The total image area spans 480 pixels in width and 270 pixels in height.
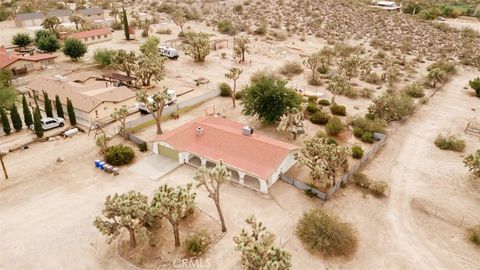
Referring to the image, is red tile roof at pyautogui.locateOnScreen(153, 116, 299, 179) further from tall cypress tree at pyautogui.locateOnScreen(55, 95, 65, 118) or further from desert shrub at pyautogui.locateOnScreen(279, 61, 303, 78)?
desert shrub at pyautogui.locateOnScreen(279, 61, 303, 78)

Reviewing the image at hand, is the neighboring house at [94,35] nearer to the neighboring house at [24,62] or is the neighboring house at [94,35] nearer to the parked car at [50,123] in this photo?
the neighboring house at [24,62]

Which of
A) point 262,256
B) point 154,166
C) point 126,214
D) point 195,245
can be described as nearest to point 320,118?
point 154,166

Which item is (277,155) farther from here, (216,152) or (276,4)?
(276,4)

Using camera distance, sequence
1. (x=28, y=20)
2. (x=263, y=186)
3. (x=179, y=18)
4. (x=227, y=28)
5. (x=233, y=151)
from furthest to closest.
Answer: (x=179, y=18) < (x=28, y=20) < (x=227, y=28) < (x=233, y=151) < (x=263, y=186)

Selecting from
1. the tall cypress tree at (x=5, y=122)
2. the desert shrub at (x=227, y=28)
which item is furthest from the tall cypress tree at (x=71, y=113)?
the desert shrub at (x=227, y=28)

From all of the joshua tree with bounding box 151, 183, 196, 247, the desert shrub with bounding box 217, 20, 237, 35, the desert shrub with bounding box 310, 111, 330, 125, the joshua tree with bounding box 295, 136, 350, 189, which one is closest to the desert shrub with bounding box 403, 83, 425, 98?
the desert shrub with bounding box 310, 111, 330, 125

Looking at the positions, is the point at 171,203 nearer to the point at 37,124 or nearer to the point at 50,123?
the point at 37,124
